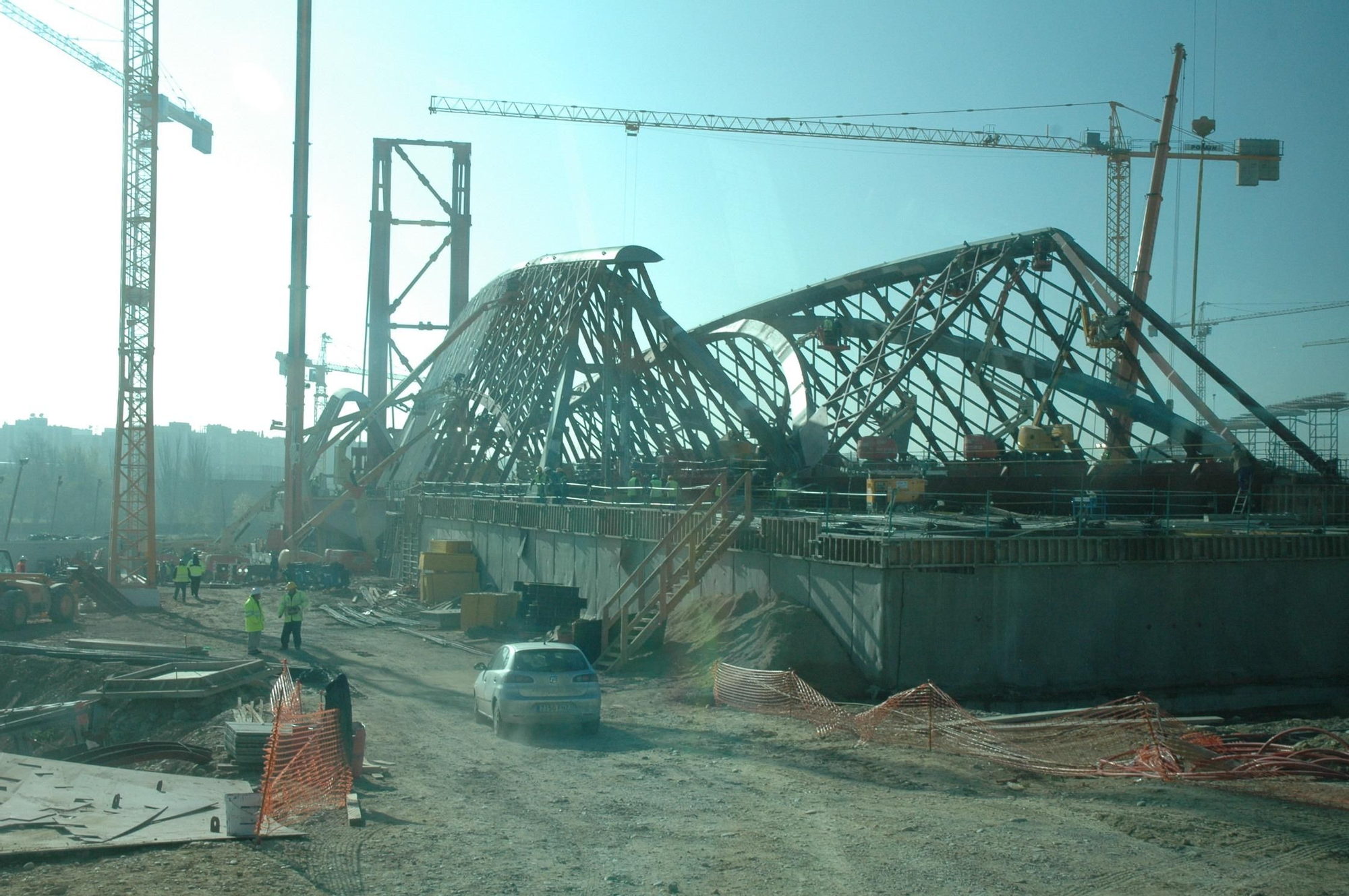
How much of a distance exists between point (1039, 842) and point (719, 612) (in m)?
13.3

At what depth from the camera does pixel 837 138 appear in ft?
306

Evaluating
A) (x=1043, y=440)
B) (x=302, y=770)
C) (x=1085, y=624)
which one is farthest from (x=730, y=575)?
(x=1043, y=440)

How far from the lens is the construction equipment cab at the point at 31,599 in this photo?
30031mm

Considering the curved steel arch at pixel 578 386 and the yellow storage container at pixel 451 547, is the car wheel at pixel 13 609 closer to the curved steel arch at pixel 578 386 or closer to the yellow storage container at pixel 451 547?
the yellow storage container at pixel 451 547

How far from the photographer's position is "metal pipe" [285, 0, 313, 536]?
154ft

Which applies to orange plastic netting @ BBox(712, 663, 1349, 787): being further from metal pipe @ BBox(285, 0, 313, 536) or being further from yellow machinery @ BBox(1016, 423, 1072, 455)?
metal pipe @ BBox(285, 0, 313, 536)

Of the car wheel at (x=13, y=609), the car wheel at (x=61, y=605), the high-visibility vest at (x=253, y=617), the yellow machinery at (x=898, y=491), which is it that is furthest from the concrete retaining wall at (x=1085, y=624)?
the car wheel at (x=61, y=605)

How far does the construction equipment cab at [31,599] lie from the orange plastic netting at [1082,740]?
22667mm

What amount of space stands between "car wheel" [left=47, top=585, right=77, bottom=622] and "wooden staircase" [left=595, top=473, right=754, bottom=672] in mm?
17214

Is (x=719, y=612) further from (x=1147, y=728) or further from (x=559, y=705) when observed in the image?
(x=1147, y=728)

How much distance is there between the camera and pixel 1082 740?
47.2 ft

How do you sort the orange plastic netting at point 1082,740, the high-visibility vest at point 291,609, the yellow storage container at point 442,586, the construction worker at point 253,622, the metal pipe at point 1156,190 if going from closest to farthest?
1. the orange plastic netting at point 1082,740
2. the construction worker at point 253,622
3. the high-visibility vest at point 291,609
4. the yellow storage container at point 442,586
5. the metal pipe at point 1156,190

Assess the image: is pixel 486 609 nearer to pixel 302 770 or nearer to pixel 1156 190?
pixel 302 770

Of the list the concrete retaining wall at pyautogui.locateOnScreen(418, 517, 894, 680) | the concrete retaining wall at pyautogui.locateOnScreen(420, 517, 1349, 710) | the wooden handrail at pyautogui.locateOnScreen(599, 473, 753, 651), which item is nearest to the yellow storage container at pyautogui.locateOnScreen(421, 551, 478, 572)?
the concrete retaining wall at pyautogui.locateOnScreen(418, 517, 894, 680)
